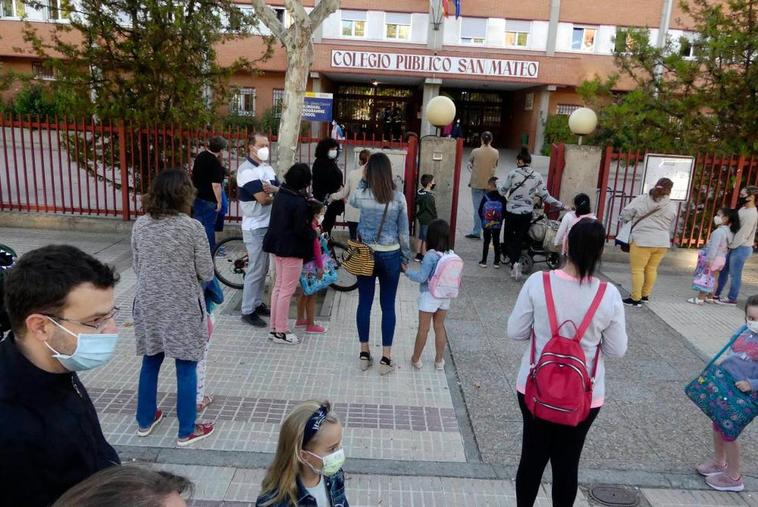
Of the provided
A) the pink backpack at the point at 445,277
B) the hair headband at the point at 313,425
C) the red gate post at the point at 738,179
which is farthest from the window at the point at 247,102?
the hair headband at the point at 313,425

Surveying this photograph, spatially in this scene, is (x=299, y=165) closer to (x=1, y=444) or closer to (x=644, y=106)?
Result: (x=1, y=444)

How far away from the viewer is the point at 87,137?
9320mm

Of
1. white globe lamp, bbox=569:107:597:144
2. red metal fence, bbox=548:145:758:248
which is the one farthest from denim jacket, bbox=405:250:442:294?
white globe lamp, bbox=569:107:597:144

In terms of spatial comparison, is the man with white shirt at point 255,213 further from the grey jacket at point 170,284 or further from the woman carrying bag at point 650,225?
the woman carrying bag at point 650,225

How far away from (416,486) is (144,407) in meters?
1.88

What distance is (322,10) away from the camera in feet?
20.4

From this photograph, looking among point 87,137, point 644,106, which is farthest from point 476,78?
point 87,137

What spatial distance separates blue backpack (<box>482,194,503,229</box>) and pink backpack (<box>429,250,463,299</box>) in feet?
11.3

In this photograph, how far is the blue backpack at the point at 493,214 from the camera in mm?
7996

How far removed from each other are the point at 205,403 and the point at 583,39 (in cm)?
2767

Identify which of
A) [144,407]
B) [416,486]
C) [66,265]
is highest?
[66,265]

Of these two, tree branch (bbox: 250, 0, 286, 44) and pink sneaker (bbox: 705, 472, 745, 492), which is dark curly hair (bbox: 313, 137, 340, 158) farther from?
pink sneaker (bbox: 705, 472, 745, 492)

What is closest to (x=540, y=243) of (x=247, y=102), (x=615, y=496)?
(x=615, y=496)

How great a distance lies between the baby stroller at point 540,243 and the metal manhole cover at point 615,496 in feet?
14.3
